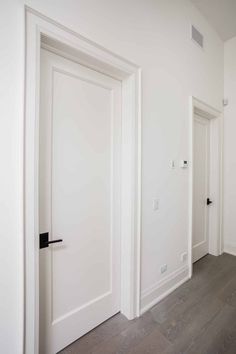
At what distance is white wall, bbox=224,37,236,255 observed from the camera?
294cm

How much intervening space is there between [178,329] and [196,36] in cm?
334

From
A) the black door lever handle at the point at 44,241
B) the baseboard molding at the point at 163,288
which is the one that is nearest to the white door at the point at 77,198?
the black door lever handle at the point at 44,241

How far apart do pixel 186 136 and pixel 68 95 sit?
152 centimetres

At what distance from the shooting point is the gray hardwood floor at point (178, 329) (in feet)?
4.57

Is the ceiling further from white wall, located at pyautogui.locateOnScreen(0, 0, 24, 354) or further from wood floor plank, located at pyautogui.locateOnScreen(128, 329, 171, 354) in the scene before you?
wood floor plank, located at pyautogui.locateOnScreen(128, 329, 171, 354)

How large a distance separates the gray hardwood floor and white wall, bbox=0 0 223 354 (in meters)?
0.20

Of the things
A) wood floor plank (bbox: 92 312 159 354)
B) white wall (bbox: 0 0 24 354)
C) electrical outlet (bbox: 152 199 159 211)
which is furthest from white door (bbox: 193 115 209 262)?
white wall (bbox: 0 0 24 354)

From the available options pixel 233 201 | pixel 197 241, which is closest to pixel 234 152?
pixel 233 201

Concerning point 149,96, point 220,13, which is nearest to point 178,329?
point 149,96

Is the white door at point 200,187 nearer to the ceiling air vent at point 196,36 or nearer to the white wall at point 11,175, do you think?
the ceiling air vent at point 196,36

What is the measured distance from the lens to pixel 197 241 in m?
2.84

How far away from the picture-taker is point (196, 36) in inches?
93.4

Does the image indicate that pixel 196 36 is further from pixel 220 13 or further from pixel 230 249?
pixel 230 249

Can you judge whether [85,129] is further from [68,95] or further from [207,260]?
[207,260]
